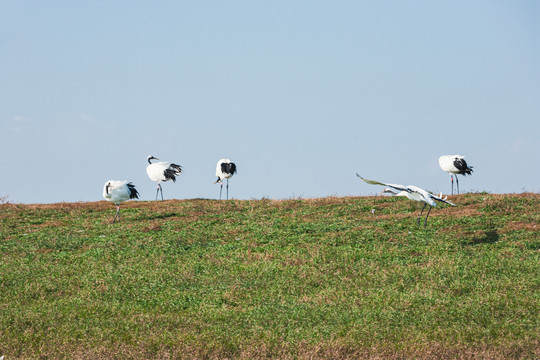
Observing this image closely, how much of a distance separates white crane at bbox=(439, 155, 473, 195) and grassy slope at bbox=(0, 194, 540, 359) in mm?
5740

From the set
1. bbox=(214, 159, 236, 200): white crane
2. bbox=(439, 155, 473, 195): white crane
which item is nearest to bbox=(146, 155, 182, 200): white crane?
bbox=(214, 159, 236, 200): white crane

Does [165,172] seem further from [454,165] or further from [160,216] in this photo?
[454,165]

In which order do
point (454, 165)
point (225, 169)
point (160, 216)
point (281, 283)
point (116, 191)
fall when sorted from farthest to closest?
1. point (225, 169)
2. point (454, 165)
3. point (160, 216)
4. point (116, 191)
5. point (281, 283)

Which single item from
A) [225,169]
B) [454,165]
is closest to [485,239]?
[454,165]

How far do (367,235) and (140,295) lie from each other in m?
8.28

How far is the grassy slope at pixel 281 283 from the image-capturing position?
1091 cm

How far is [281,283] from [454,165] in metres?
19.5

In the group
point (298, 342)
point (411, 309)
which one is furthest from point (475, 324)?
point (298, 342)

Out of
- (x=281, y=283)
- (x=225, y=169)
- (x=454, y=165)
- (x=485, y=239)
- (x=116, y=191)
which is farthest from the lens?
(x=225, y=169)

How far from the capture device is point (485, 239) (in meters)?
19.6

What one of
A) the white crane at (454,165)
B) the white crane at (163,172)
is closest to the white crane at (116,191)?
the white crane at (163,172)

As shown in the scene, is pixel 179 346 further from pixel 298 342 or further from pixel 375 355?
pixel 375 355

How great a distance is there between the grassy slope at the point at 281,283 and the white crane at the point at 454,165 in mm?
5740

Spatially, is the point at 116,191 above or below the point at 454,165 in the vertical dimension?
below
